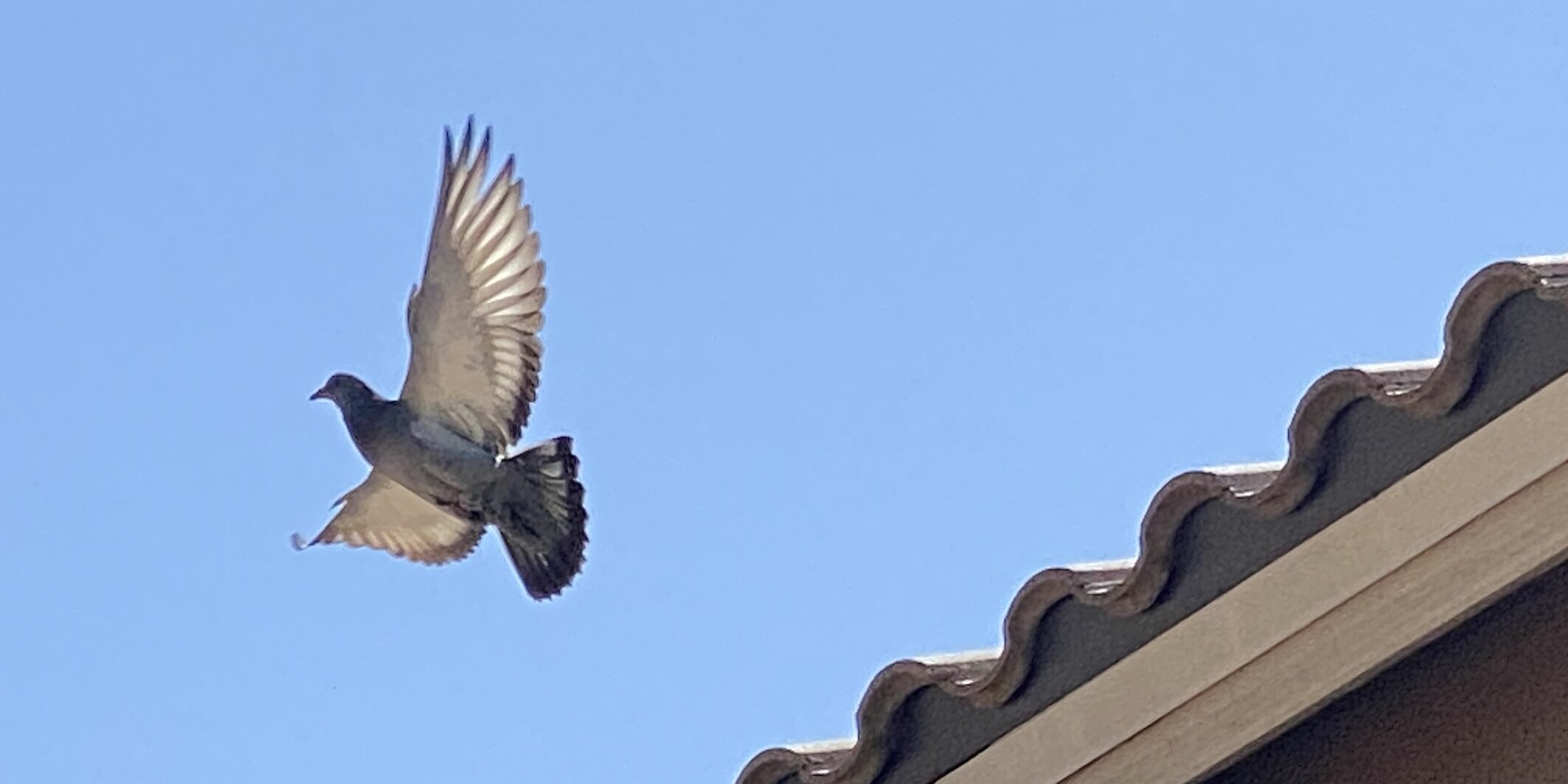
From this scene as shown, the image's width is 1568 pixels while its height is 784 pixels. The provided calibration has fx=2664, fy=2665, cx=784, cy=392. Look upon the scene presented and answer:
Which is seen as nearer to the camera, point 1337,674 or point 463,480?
point 1337,674

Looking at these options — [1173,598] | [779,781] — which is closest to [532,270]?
[779,781]

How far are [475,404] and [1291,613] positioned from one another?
16.6ft

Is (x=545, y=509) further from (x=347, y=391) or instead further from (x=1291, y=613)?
(x=1291, y=613)

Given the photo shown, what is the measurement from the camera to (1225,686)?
12.0ft

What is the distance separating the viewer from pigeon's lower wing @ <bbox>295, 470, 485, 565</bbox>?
8867 millimetres

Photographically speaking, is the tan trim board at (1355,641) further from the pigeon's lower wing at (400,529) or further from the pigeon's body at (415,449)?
the pigeon's lower wing at (400,529)

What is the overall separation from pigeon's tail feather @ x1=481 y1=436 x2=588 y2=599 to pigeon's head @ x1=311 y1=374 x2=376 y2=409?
491mm

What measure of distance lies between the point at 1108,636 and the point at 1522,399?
0.71 metres

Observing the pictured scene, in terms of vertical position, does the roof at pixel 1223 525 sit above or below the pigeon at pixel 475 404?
below

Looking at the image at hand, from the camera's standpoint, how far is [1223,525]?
3.61 meters

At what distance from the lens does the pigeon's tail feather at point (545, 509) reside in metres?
8.47

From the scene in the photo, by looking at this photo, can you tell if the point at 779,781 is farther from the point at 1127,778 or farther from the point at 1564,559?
the point at 1564,559

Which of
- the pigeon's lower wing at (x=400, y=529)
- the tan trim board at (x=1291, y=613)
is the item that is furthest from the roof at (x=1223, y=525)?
the pigeon's lower wing at (x=400, y=529)

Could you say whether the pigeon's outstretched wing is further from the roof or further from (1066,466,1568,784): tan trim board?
(1066,466,1568,784): tan trim board
